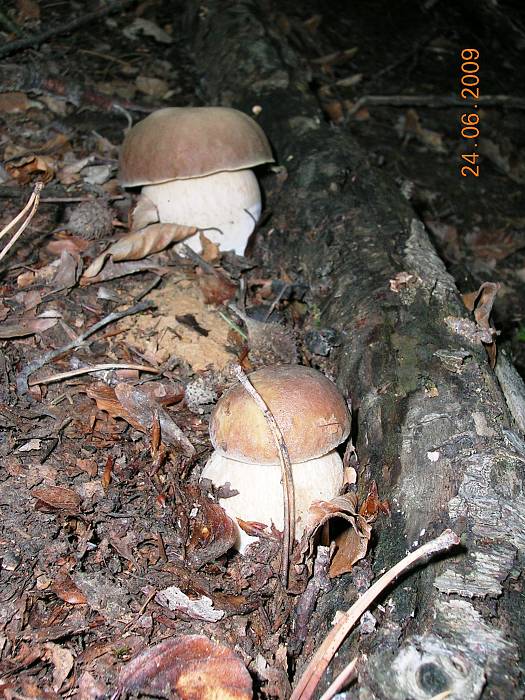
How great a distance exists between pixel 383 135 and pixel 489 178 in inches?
39.7

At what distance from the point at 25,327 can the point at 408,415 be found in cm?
177

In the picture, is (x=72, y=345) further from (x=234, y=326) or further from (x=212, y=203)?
(x=212, y=203)

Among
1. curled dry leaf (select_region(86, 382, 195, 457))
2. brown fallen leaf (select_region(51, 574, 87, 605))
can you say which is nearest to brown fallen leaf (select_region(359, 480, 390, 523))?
curled dry leaf (select_region(86, 382, 195, 457))

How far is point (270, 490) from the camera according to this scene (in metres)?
2.13

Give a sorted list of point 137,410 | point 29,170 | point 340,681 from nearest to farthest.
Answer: point 340,681, point 137,410, point 29,170

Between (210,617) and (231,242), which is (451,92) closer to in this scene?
(231,242)

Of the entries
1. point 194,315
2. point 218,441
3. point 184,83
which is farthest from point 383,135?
point 218,441

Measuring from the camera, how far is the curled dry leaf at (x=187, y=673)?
1583 mm

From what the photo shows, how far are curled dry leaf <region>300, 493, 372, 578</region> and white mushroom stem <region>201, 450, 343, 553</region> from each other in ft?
0.27

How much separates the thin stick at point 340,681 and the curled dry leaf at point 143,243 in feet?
7.65

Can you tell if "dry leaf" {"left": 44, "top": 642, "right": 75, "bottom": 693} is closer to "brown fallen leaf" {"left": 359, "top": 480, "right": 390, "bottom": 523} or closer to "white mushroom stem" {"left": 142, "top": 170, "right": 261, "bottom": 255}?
"brown fallen leaf" {"left": 359, "top": 480, "right": 390, "bottom": 523}

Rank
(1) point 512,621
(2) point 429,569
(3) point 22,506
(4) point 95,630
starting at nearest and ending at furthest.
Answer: (1) point 512,621 → (2) point 429,569 → (4) point 95,630 → (3) point 22,506

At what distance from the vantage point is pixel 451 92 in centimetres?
605

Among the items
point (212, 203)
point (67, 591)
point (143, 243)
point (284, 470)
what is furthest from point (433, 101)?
point (67, 591)
